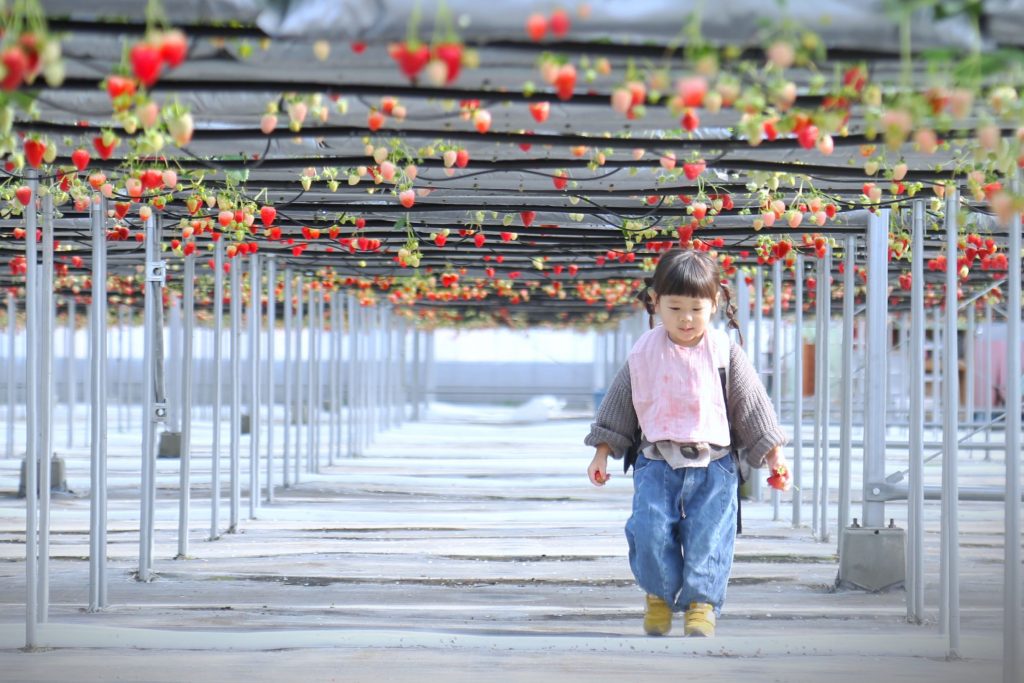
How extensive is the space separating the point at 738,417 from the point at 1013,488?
104 cm

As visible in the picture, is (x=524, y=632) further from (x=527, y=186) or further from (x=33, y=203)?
(x=33, y=203)

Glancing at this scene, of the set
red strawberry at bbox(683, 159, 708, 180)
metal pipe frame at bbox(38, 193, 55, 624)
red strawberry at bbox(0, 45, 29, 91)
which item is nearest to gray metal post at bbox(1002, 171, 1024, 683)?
red strawberry at bbox(683, 159, 708, 180)

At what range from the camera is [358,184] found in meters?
5.68

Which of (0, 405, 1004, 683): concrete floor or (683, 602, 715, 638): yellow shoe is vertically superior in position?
(683, 602, 715, 638): yellow shoe

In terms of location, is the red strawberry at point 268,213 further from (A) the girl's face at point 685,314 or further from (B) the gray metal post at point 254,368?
(B) the gray metal post at point 254,368

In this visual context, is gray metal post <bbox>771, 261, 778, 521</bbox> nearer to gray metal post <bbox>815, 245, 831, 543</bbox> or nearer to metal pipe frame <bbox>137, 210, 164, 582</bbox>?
gray metal post <bbox>815, 245, 831, 543</bbox>

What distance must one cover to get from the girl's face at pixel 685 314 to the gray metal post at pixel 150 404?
266 cm

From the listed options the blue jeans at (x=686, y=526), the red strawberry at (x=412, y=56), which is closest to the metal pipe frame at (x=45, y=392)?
the blue jeans at (x=686, y=526)

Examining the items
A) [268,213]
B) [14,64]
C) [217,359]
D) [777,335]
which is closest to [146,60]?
[14,64]

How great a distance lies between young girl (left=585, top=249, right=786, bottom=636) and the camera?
4508 millimetres

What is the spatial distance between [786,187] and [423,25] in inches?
140

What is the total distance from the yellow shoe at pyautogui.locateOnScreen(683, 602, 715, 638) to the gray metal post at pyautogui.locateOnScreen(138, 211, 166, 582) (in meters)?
2.77

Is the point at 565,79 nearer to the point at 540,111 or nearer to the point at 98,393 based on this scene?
the point at 540,111

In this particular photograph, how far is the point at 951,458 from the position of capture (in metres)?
4.62
